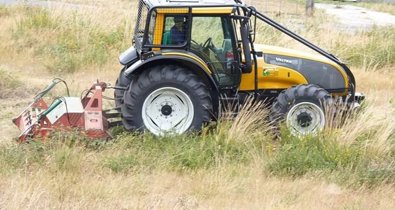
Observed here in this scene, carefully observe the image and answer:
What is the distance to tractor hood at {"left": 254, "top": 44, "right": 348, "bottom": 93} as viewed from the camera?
7.63 meters

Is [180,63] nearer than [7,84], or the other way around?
[180,63]

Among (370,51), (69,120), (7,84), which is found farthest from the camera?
(370,51)

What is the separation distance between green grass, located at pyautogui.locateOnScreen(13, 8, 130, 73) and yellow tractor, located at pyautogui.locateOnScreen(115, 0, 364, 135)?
4.19m

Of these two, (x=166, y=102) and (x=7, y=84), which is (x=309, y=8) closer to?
(x=7, y=84)

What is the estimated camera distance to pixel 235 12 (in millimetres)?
7156

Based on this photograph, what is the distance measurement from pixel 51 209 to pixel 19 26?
891cm

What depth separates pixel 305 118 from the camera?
23.7 feet

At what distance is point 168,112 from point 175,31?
0.95 m

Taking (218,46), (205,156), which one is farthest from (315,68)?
(205,156)

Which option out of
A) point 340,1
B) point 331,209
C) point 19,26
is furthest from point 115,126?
point 340,1

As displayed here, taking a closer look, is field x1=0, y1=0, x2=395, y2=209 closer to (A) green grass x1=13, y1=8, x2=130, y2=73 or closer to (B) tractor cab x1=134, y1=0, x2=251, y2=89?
(B) tractor cab x1=134, y1=0, x2=251, y2=89

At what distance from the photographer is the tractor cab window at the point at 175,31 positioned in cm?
707

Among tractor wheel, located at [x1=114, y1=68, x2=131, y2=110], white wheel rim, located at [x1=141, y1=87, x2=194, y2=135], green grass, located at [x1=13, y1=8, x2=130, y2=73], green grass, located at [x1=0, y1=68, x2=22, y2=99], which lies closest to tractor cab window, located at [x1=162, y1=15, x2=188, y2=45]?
white wheel rim, located at [x1=141, y1=87, x2=194, y2=135]

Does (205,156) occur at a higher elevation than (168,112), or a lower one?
lower
